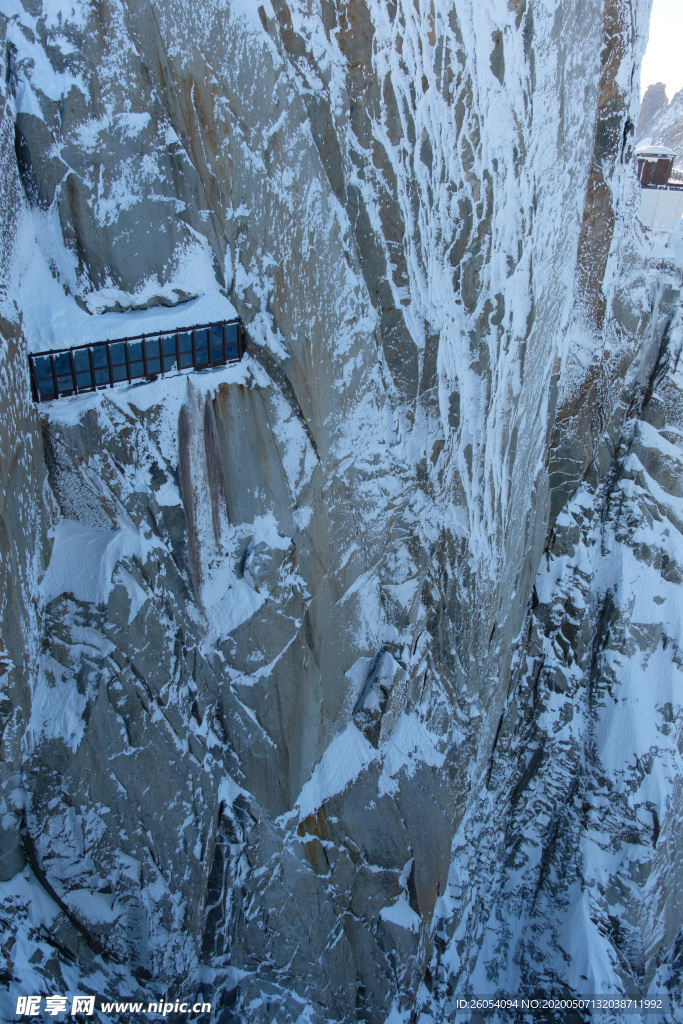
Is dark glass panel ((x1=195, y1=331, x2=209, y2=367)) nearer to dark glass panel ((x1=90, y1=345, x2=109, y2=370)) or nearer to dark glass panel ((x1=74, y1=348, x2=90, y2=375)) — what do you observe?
dark glass panel ((x1=90, y1=345, x2=109, y2=370))

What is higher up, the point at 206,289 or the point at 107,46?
the point at 107,46

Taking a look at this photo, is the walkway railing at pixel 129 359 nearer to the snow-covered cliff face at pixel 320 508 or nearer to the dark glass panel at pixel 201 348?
the dark glass panel at pixel 201 348

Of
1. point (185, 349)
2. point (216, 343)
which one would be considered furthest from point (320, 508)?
point (185, 349)

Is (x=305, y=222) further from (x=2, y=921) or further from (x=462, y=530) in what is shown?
(x=2, y=921)

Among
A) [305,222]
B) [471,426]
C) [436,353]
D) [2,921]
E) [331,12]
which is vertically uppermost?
[331,12]

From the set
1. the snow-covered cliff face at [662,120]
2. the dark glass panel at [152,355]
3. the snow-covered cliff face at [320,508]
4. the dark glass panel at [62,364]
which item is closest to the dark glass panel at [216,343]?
the snow-covered cliff face at [320,508]

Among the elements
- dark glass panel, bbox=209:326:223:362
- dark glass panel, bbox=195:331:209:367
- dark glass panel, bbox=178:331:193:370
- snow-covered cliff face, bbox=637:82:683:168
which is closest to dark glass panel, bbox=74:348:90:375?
dark glass panel, bbox=178:331:193:370

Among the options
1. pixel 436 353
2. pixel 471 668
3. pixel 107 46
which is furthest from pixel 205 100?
pixel 471 668
